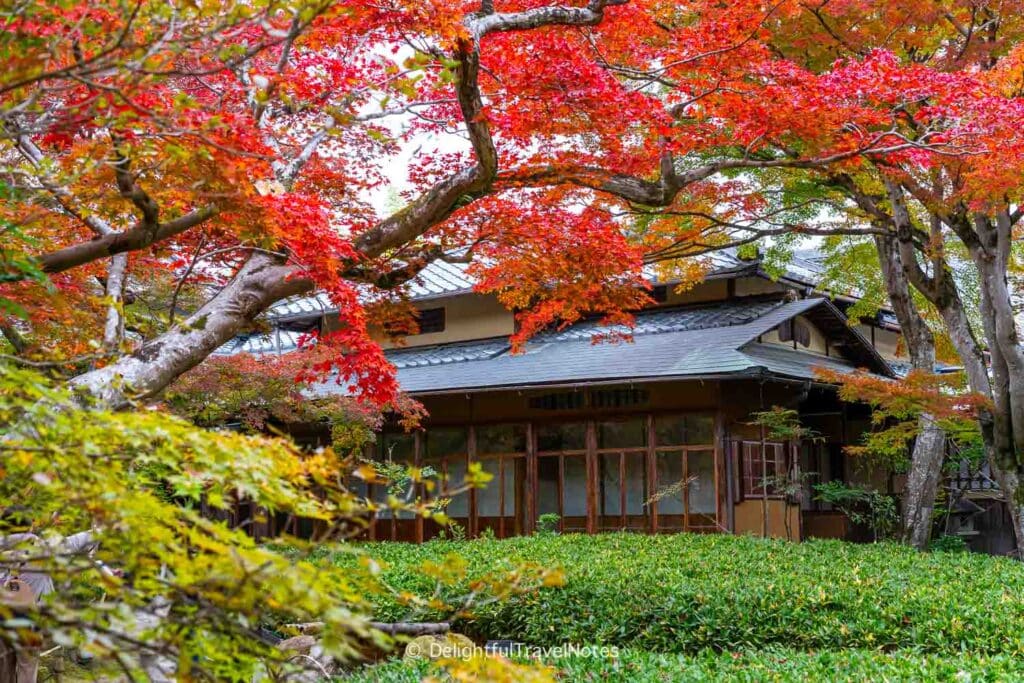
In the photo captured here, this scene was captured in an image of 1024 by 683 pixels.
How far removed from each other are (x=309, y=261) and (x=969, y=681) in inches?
190

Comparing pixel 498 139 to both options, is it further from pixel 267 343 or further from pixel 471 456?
pixel 267 343

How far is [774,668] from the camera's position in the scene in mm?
6609

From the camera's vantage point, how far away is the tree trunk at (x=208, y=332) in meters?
5.80

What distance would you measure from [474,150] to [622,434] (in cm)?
921

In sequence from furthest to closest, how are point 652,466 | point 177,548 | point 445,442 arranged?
point 445,442 → point 652,466 → point 177,548

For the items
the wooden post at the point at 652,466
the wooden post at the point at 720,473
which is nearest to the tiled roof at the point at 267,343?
the wooden post at the point at 652,466

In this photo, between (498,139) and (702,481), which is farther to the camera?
(702,481)

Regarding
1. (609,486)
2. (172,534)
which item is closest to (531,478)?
(609,486)

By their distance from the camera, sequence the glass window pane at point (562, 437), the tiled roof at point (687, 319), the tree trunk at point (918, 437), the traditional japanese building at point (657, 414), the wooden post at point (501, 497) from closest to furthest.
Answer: the tree trunk at point (918, 437), the traditional japanese building at point (657, 414), the glass window pane at point (562, 437), the tiled roof at point (687, 319), the wooden post at point (501, 497)

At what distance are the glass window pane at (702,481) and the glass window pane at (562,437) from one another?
181 centimetres

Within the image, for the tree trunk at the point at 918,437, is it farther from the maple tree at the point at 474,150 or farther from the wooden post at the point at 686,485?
the wooden post at the point at 686,485

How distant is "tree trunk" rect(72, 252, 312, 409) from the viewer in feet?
19.0

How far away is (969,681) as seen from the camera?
5.93 m

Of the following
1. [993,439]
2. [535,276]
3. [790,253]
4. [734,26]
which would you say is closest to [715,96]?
[734,26]
